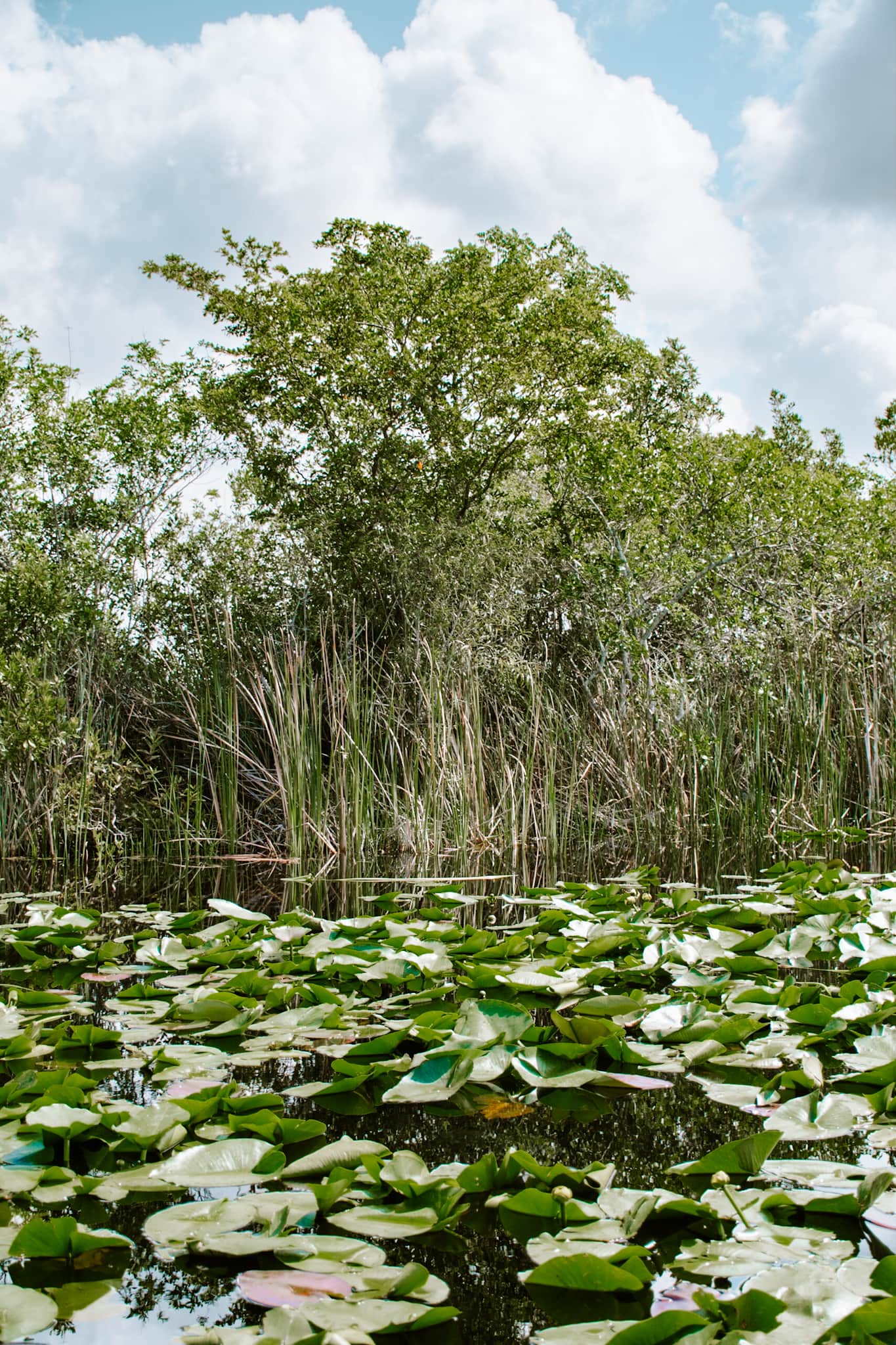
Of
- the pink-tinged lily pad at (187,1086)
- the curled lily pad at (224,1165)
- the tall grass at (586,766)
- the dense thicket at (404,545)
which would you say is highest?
the dense thicket at (404,545)

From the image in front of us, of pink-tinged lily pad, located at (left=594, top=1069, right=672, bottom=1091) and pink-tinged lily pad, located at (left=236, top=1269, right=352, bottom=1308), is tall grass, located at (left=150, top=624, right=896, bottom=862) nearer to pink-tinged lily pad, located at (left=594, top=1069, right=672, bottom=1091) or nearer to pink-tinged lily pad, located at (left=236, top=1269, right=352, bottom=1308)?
pink-tinged lily pad, located at (left=594, top=1069, right=672, bottom=1091)

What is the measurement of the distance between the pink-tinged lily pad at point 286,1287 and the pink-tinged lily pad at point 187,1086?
1.69ft

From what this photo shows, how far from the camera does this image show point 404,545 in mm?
6863

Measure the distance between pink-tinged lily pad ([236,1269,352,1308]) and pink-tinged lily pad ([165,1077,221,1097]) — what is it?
516 millimetres

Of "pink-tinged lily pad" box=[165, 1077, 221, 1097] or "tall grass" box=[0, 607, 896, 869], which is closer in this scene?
"pink-tinged lily pad" box=[165, 1077, 221, 1097]

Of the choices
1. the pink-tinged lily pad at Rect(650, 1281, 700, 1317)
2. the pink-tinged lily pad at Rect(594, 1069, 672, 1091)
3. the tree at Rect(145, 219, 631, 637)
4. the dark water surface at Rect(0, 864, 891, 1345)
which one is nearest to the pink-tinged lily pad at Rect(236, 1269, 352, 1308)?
the dark water surface at Rect(0, 864, 891, 1345)

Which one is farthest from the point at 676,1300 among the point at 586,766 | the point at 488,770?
the point at 488,770

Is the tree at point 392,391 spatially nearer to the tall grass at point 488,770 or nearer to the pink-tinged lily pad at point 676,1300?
the tall grass at point 488,770

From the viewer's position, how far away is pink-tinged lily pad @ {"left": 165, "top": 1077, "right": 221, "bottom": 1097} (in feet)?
4.82

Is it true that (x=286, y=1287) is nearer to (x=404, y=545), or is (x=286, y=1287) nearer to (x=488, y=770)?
(x=488, y=770)

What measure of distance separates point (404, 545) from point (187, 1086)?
558 centimetres

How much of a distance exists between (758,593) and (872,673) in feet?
6.18

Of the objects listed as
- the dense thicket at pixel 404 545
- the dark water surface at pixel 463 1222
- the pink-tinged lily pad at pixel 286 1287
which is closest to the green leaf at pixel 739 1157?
the dark water surface at pixel 463 1222

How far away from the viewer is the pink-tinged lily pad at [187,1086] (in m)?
1.47
